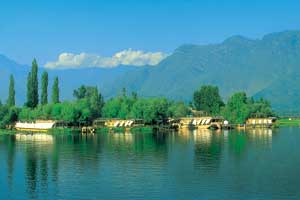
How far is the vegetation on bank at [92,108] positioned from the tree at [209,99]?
0.39 m

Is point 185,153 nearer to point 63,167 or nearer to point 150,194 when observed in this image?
point 63,167

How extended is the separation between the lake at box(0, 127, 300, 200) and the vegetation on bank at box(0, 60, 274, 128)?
52050mm

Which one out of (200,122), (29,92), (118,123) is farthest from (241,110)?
(29,92)

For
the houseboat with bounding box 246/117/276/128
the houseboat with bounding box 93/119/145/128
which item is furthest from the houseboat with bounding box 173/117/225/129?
the houseboat with bounding box 93/119/145/128

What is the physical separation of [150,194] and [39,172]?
14.9 meters

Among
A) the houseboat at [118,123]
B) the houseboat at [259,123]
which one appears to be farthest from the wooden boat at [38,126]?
the houseboat at [259,123]

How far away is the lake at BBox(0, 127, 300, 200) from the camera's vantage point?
40.3m

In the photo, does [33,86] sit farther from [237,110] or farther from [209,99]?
[209,99]

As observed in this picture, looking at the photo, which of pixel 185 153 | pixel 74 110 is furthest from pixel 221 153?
pixel 74 110

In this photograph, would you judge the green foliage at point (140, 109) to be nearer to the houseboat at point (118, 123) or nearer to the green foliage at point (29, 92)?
the houseboat at point (118, 123)

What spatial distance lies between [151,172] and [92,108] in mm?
88680

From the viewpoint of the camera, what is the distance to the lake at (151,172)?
1587 inches

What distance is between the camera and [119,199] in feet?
126

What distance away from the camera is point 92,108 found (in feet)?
449
